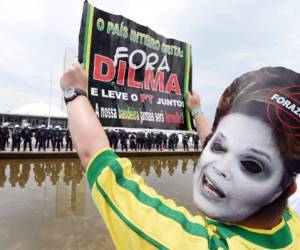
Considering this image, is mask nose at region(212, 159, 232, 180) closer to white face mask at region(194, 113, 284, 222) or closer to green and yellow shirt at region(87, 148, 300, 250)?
white face mask at region(194, 113, 284, 222)

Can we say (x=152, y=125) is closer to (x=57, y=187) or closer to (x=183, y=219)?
(x=183, y=219)

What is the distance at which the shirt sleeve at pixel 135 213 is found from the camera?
792 millimetres

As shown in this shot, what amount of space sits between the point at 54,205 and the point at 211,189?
18.0 ft

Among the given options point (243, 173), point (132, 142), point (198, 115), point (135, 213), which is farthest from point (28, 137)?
point (243, 173)

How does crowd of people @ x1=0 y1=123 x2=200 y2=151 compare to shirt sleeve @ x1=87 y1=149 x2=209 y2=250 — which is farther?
crowd of people @ x1=0 y1=123 x2=200 y2=151

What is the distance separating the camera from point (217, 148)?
94cm

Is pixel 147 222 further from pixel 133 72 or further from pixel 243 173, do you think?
pixel 133 72

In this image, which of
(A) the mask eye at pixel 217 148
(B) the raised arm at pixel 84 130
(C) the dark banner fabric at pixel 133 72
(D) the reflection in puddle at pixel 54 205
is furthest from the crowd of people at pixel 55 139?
(A) the mask eye at pixel 217 148

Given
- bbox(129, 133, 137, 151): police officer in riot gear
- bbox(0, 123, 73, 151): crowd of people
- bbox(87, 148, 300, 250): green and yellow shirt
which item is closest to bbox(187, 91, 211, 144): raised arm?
bbox(87, 148, 300, 250): green and yellow shirt

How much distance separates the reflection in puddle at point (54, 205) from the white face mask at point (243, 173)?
3.40 metres

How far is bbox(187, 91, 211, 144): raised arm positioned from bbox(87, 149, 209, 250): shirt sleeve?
100 cm

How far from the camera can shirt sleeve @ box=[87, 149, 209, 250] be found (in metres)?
0.79

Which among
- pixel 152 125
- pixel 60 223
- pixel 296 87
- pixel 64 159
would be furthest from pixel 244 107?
pixel 64 159

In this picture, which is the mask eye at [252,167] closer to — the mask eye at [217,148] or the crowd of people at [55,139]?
the mask eye at [217,148]
